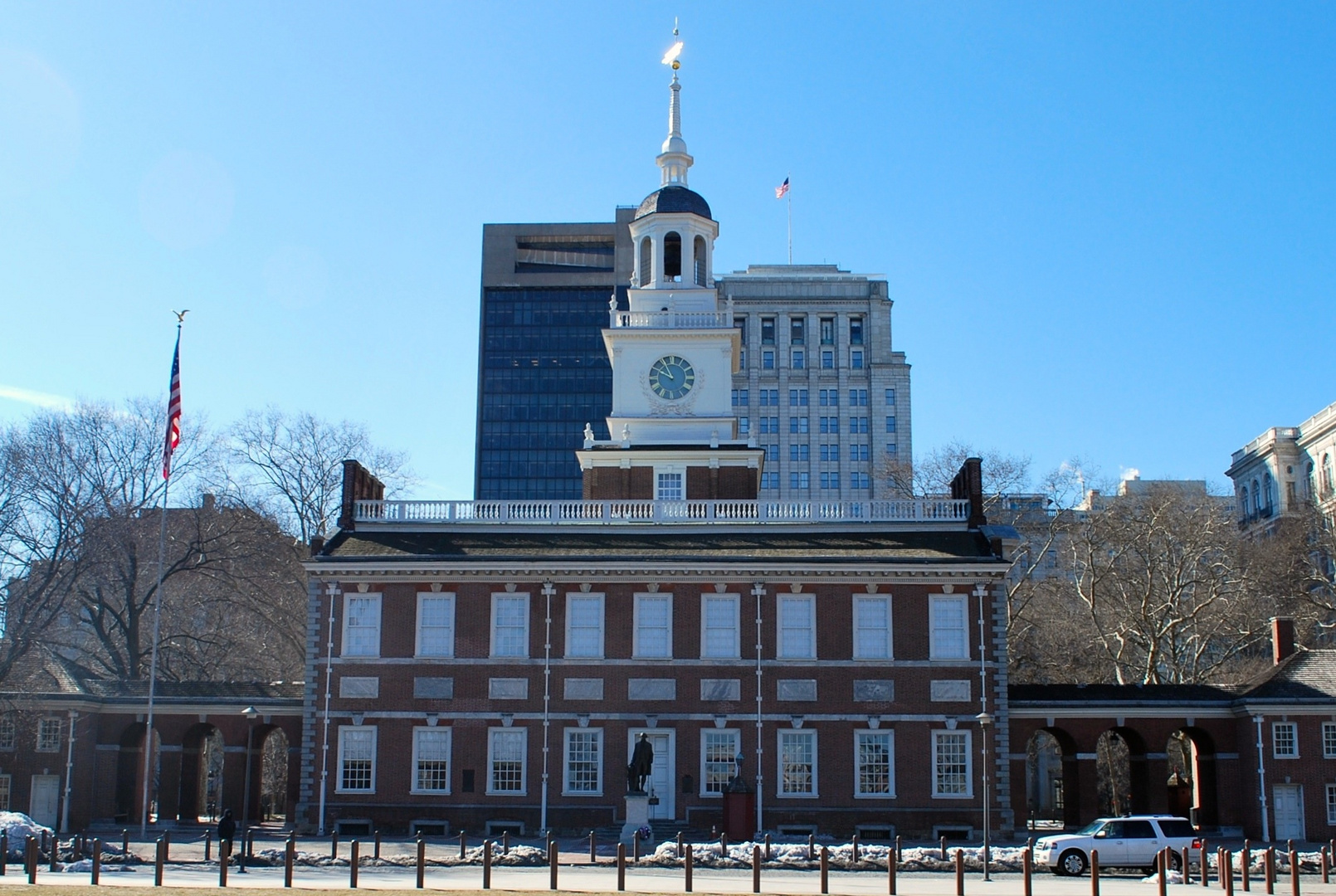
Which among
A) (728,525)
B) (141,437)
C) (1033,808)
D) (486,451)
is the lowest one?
(1033,808)

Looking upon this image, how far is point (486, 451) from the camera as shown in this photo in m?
156

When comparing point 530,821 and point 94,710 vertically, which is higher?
point 94,710

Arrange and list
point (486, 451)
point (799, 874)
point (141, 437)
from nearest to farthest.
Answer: point (799, 874) → point (141, 437) → point (486, 451)

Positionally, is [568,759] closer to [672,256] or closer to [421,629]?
[421,629]

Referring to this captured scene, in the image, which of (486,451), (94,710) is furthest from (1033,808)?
(486,451)

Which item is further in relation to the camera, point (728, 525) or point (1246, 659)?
point (1246, 659)

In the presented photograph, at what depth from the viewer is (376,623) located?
4428cm

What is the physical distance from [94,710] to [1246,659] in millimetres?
46557

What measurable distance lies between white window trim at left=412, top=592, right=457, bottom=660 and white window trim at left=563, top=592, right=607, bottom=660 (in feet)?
11.0

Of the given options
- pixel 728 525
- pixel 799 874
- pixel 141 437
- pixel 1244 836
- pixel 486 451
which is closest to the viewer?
pixel 799 874

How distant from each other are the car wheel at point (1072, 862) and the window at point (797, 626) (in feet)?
34.4

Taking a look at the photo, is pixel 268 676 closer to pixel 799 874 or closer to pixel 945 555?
pixel 945 555

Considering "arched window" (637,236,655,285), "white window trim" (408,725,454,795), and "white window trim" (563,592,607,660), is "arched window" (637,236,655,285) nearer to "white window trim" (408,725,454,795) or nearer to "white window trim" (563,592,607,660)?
"white window trim" (563,592,607,660)

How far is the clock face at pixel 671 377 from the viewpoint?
5362 centimetres
